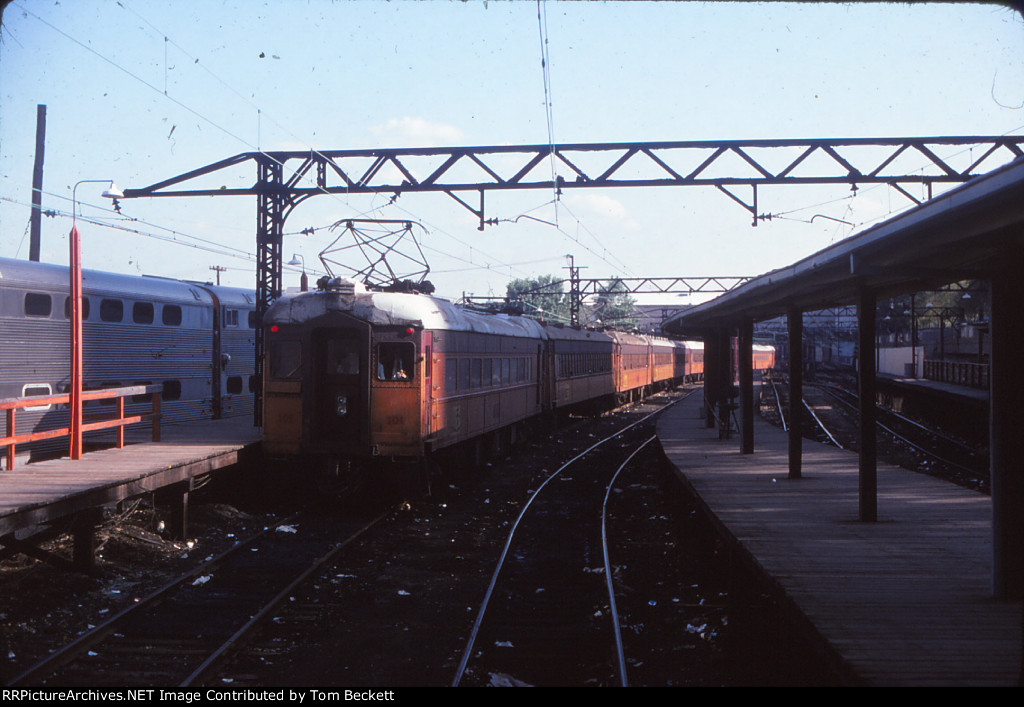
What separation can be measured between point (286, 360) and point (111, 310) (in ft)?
15.1

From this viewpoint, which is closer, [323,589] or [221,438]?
[323,589]

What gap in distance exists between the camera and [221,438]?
13.7 m

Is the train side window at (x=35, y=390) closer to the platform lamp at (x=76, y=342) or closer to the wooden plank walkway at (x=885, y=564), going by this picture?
the platform lamp at (x=76, y=342)

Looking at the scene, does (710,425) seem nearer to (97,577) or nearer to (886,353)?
(97,577)

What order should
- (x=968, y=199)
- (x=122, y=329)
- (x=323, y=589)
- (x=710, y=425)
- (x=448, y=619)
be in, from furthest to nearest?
(x=710, y=425) → (x=122, y=329) → (x=323, y=589) → (x=448, y=619) → (x=968, y=199)

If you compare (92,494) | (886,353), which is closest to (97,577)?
(92,494)

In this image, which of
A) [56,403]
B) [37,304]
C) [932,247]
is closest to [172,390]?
[37,304]

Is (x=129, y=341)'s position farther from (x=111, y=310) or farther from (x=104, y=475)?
(x=104, y=475)

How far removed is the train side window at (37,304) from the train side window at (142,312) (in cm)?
223

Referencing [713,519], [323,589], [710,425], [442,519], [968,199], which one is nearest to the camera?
[968,199]

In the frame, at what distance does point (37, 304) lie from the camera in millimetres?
13289

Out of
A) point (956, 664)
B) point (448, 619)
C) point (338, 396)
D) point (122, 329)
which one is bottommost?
point (448, 619)

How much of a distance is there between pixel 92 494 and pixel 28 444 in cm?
525

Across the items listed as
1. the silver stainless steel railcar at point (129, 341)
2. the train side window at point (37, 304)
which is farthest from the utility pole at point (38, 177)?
the train side window at point (37, 304)
